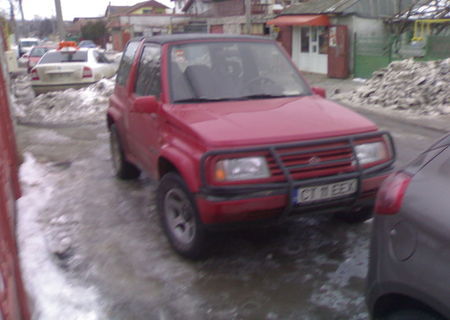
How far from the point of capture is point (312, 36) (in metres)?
24.0

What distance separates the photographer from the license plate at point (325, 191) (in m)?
3.88

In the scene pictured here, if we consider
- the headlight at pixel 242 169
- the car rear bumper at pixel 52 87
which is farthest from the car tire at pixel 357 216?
the car rear bumper at pixel 52 87

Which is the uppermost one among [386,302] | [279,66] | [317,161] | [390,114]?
[279,66]

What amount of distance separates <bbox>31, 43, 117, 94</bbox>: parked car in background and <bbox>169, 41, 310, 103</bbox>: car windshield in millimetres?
10295

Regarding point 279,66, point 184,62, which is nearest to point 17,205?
point 184,62

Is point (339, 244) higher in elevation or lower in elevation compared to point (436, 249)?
lower

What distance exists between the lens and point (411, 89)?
12594mm

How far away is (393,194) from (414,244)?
316 millimetres

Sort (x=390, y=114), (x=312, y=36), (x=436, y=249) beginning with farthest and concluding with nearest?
(x=312, y=36), (x=390, y=114), (x=436, y=249)

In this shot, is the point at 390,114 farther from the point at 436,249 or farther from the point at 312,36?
the point at 312,36

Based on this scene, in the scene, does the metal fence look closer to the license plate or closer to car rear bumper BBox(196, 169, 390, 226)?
the license plate

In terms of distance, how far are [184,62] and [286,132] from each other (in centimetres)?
151

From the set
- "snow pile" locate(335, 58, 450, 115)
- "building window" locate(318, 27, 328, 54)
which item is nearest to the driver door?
"snow pile" locate(335, 58, 450, 115)

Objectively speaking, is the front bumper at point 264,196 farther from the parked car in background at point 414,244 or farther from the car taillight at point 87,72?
the car taillight at point 87,72
